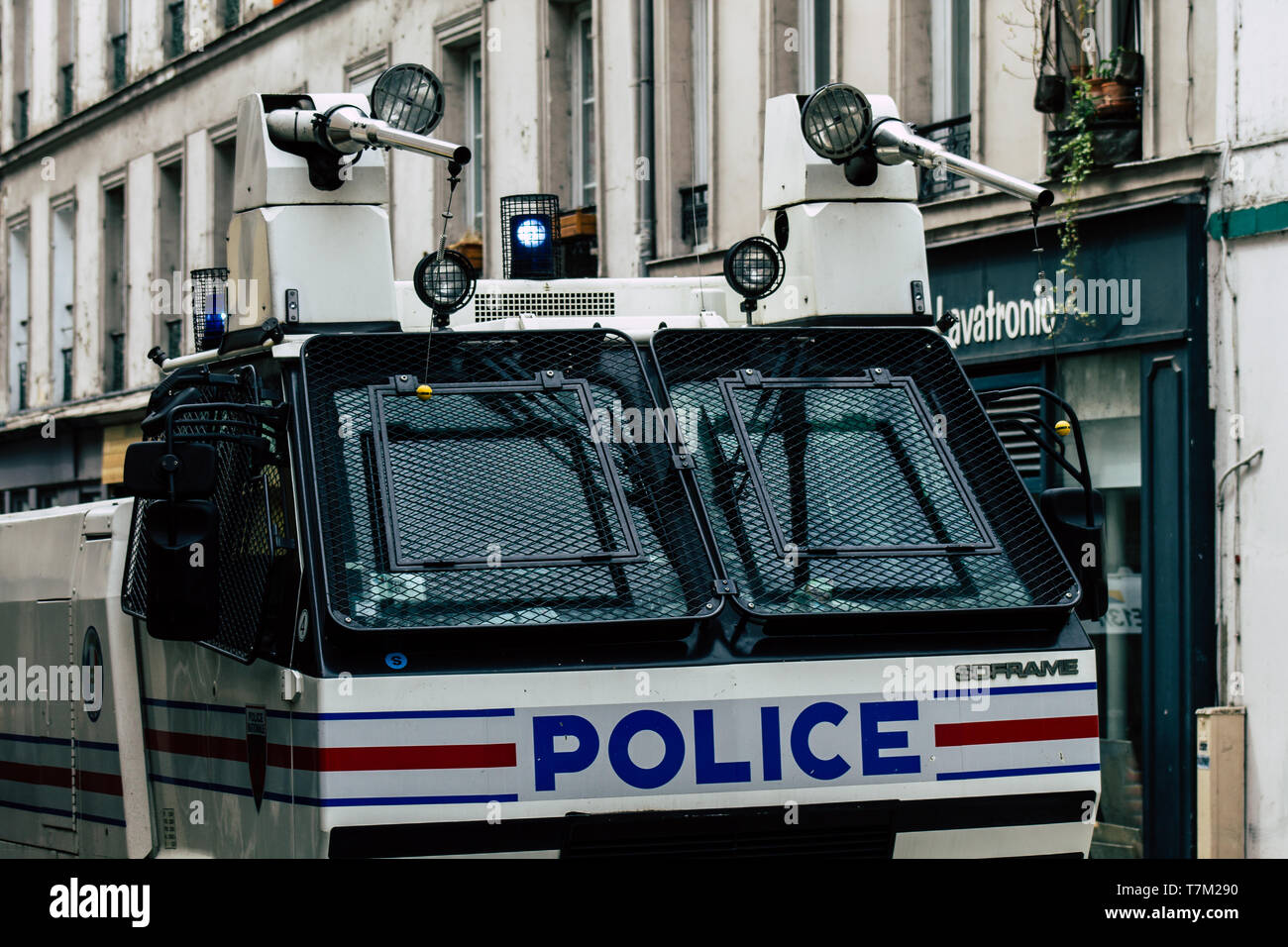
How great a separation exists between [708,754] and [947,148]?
33.6 feet

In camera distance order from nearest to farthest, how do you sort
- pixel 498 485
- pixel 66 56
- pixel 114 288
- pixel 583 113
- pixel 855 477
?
pixel 498 485 → pixel 855 477 → pixel 583 113 → pixel 114 288 → pixel 66 56

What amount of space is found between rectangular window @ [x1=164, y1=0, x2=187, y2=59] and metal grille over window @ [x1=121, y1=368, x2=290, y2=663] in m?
21.8

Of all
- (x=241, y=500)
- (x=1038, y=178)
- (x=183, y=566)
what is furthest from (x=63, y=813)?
(x=1038, y=178)

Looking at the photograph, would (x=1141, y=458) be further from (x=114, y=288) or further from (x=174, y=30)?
(x=114, y=288)

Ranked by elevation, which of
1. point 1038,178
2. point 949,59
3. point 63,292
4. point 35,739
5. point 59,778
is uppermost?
point 949,59

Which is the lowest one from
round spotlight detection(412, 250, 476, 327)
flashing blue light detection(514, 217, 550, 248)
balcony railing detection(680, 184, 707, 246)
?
round spotlight detection(412, 250, 476, 327)

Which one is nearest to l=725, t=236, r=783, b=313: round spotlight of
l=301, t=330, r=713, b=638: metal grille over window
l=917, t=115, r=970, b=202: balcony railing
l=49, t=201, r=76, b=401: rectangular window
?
l=301, t=330, r=713, b=638: metal grille over window

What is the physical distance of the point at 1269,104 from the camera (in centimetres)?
1205

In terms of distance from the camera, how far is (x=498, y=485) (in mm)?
5762

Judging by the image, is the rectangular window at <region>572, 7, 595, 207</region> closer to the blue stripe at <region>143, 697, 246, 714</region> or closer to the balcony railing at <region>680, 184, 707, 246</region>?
the balcony railing at <region>680, 184, 707, 246</region>

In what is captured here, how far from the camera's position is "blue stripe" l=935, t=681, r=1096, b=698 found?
561 cm
